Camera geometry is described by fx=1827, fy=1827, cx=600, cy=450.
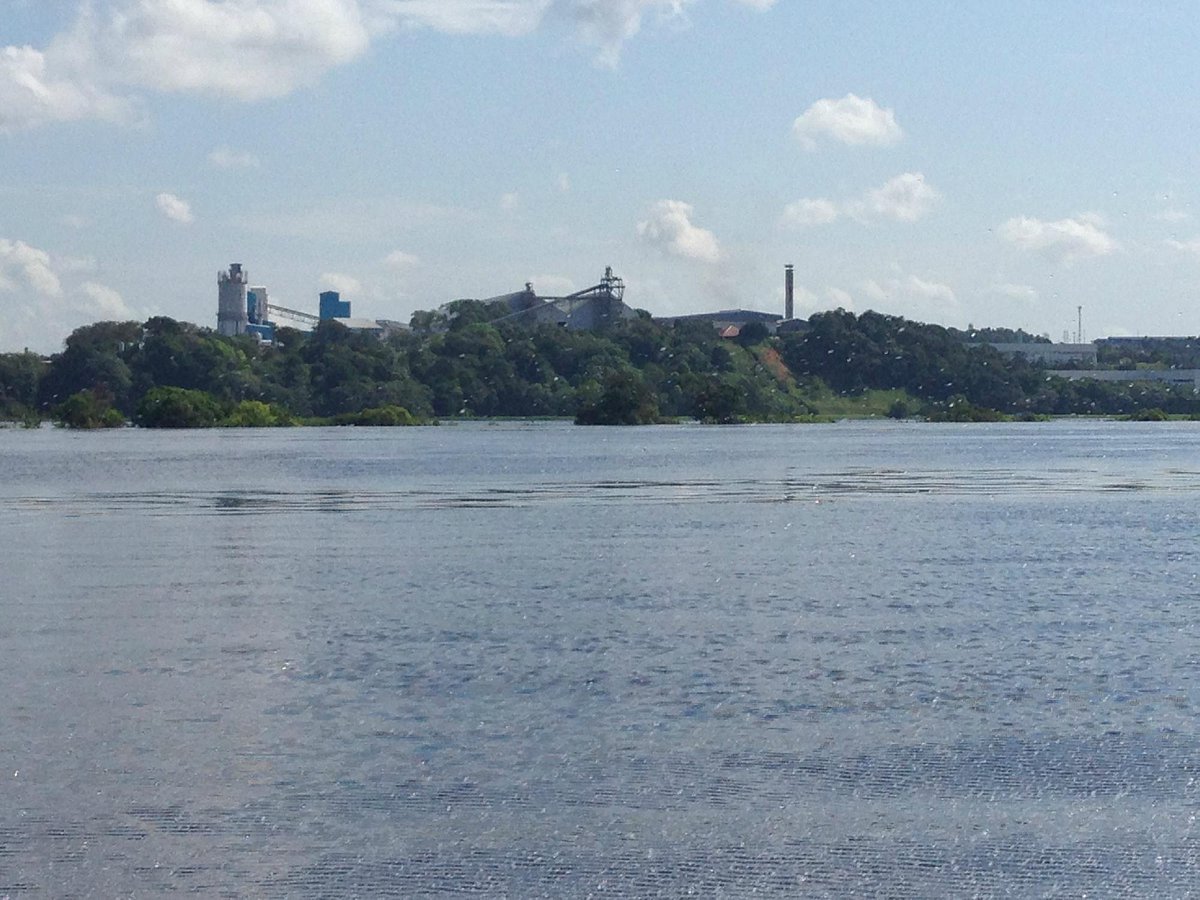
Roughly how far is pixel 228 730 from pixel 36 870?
17.4 ft

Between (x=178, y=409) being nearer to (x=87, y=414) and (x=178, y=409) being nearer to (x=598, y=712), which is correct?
(x=87, y=414)

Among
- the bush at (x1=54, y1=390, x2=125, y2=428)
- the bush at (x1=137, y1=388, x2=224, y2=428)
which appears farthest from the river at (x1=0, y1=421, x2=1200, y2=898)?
the bush at (x1=54, y1=390, x2=125, y2=428)

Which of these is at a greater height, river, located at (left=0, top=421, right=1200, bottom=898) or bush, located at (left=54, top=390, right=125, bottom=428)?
bush, located at (left=54, top=390, right=125, bottom=428)

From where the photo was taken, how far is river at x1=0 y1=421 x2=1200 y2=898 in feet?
44.7

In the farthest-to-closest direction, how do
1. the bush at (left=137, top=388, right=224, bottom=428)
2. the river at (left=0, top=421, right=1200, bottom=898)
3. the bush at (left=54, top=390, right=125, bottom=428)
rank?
the bush at (left=54, top=390, right=125, bottom=428), the bush at (left=137, top=388, right=224, bottom=428), the river at (left=0, top=421, right=1200, bottom=898)

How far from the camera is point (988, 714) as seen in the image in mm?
19453

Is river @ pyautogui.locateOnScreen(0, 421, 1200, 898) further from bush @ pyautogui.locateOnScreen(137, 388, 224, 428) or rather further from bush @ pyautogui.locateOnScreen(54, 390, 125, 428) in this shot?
bush @ pyautogui.locateOnScreen(54, 390, 125, 428)

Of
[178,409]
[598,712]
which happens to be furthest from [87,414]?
[598,712]

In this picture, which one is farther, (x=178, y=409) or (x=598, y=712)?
(x=178, y=409)

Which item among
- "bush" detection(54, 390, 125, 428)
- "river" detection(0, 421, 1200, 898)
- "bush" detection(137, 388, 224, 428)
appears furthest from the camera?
"bush" detection(54, 390, 125, 428)

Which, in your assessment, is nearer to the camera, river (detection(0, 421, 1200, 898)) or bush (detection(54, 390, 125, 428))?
river (detection(0, 421, 1200, 898))

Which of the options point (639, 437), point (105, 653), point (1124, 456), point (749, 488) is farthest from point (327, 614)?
point (639, 437)

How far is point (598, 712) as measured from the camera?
1962 centimetres

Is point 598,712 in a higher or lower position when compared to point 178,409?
lower
